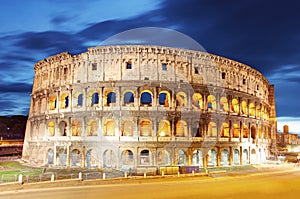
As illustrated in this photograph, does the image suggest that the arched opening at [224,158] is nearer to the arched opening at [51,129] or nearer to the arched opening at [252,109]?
the arched opening at [252,109]

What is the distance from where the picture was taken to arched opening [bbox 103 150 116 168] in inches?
1137

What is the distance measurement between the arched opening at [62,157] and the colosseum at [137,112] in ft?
0.25

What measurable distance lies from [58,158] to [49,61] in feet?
39.0

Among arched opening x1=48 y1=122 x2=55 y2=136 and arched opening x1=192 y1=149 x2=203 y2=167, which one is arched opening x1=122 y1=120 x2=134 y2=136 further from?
arched opening x1=48 y1=122 x2=55 y2=136

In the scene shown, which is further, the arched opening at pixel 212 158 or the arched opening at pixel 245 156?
the arched opening at pixel 245 156

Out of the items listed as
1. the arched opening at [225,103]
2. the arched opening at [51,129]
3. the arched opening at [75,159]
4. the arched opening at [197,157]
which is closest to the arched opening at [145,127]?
the arched opening at [197,157]

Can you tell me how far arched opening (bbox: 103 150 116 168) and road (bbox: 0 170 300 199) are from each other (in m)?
8.90

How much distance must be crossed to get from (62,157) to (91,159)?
10.8 ft

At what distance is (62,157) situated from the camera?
31.0 meters

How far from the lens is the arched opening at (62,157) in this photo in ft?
99.9

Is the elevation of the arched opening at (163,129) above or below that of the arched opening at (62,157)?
above

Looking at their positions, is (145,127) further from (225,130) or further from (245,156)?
(245,156)

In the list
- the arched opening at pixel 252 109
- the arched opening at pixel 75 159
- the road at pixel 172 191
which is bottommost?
the road at pixel 172 191

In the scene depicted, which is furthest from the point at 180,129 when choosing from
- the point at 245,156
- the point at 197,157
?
the point at 245,156
